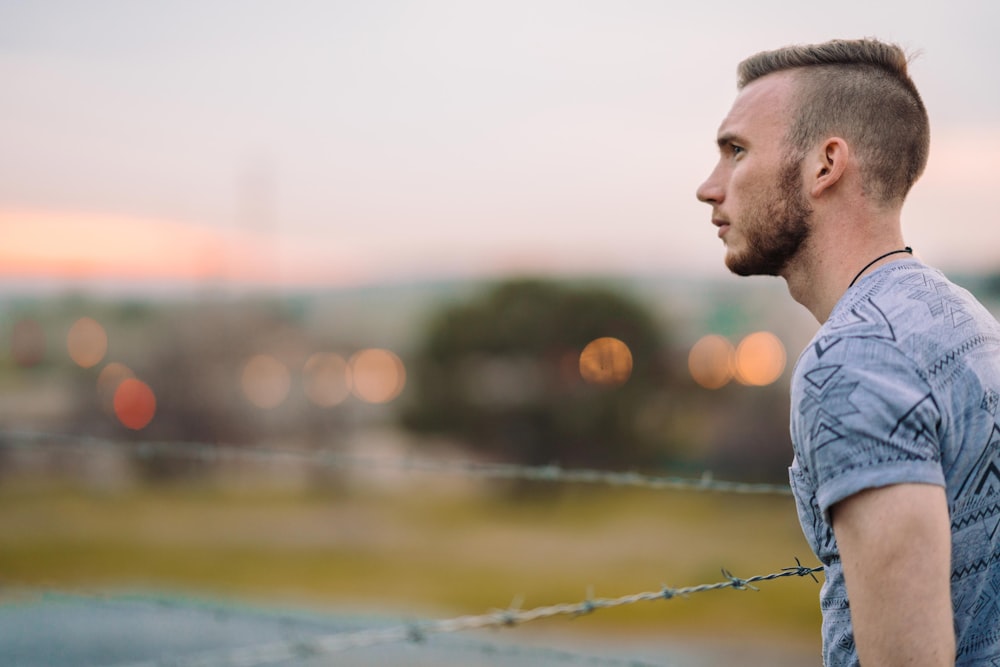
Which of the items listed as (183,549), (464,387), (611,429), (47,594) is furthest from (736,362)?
(47,594)

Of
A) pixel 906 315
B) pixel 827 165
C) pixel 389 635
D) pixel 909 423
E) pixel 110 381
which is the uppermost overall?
pixel 110 381

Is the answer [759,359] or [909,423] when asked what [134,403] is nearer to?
[759,359]

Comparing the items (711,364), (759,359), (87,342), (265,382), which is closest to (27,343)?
(87,342)

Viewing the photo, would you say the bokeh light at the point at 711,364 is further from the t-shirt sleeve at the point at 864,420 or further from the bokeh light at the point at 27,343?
the t-shirt sleeve at the point at 864,420

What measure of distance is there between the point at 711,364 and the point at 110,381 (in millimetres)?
17043

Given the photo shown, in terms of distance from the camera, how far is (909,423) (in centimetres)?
127

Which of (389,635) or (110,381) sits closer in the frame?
(389,635)

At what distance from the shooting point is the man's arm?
1.23m

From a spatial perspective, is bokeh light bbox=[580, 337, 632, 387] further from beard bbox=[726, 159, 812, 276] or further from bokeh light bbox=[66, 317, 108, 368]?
beard bbox=[726, 159, 812, 276]

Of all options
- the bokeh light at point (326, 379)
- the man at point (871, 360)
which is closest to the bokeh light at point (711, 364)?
the bokeh light at point (326, 379)

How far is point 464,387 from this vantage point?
992 inches

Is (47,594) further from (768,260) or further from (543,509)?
(543,509)

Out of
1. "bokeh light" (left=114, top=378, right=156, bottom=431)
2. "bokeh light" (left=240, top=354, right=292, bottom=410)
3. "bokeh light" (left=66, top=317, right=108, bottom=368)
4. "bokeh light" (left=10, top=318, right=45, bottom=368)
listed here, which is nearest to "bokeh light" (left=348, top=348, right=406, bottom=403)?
"bokeh light" (left=240, top=354, right=292, bottom=410)

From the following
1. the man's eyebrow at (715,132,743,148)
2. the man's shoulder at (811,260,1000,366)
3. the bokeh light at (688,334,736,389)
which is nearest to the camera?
the man's shoulder at (811,260,1000,366)
